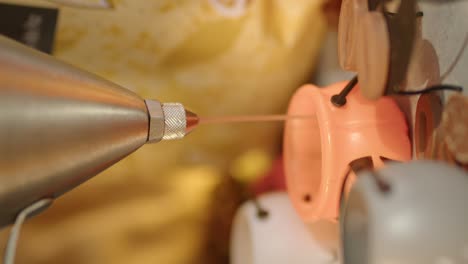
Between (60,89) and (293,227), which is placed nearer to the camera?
(60,89)

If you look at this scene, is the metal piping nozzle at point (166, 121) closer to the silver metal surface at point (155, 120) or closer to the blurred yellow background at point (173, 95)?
the silver metal surface at point (155, 120)

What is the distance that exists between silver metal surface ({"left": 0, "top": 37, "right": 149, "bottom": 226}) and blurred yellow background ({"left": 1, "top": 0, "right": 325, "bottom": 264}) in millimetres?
219

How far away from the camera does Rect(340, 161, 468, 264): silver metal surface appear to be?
0.37 meters

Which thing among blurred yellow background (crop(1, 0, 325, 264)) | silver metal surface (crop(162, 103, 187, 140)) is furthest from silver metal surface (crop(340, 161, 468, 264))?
blurred yellow background (crop(1, 0, 325, 264))

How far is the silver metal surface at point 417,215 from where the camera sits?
1.21 ft

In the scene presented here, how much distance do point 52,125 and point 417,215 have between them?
1.09ft

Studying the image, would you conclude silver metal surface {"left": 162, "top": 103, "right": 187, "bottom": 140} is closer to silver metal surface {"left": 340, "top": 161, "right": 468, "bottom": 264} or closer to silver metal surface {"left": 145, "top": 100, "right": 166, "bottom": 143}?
silver metal surface {"left": 145, "top": 100, "right": 166, "bottom": 143}

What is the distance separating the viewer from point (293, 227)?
0.75 metres

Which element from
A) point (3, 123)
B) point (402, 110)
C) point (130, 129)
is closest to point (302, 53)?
point (402, 110)

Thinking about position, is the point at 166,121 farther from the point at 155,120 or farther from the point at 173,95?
the point at 173,95

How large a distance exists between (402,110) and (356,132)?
68 mm

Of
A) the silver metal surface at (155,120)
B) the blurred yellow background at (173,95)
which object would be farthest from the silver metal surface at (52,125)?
the blurred yellow background at (173,95)

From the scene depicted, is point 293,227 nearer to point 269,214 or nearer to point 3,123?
point 269,214

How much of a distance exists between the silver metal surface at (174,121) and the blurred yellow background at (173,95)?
0.21m
